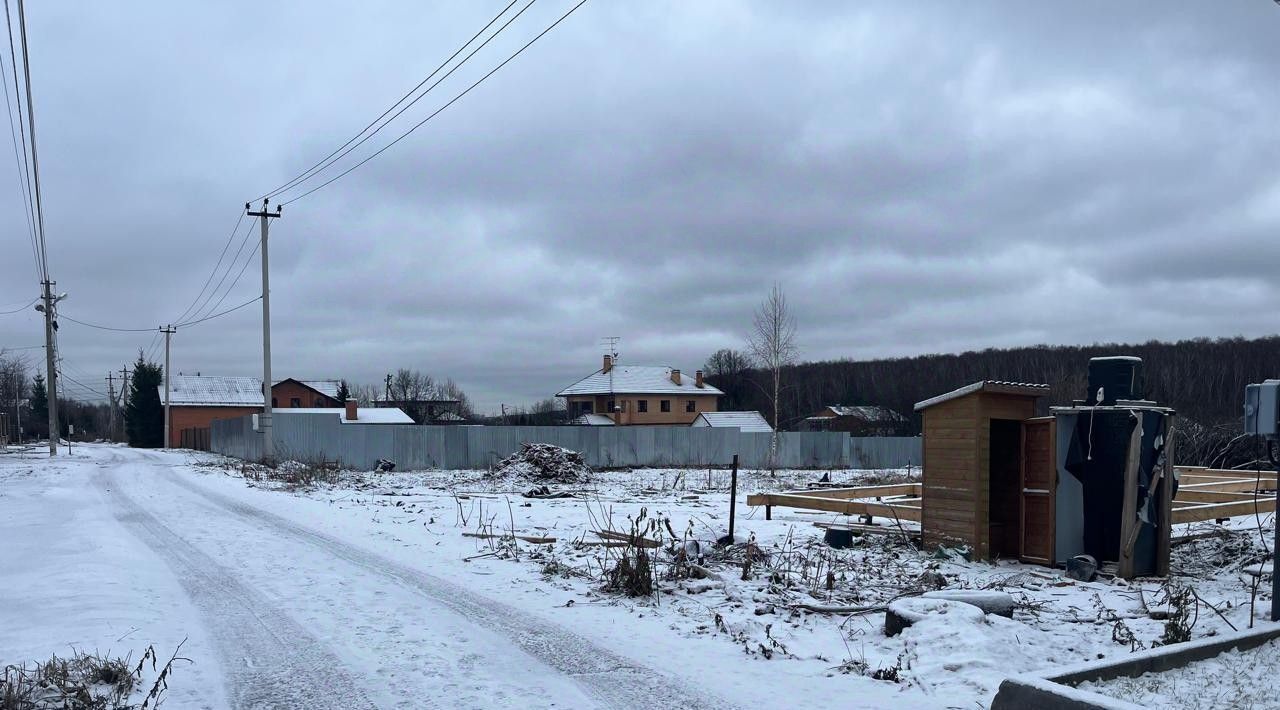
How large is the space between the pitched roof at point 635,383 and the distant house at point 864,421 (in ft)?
33.7

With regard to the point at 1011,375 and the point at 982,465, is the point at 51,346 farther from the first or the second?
the point at 1011,375

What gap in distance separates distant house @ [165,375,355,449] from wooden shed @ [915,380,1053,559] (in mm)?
70188

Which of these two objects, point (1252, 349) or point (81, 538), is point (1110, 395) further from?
point (1252, 349)

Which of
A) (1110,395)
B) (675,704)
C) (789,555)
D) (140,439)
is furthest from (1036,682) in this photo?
(140,439)

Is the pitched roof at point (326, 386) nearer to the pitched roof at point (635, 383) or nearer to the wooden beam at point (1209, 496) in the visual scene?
the pitched roof at point (635, 383)

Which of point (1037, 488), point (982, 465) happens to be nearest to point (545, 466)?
point (982, 465)

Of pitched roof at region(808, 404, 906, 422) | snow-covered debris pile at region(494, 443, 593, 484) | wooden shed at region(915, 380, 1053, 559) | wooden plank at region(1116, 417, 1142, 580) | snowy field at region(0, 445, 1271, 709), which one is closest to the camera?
snowy field at region(0, 445, 1271, 709)

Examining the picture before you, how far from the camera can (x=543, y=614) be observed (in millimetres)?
8461

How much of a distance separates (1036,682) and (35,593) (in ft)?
28.3

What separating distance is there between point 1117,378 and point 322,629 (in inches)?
363

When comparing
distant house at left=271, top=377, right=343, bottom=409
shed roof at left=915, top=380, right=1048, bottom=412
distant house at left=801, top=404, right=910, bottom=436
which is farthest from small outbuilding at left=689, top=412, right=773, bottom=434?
shed roof at left=915, top=380, right=1048, bottom=412

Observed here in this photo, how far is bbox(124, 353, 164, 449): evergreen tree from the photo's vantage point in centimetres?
7281

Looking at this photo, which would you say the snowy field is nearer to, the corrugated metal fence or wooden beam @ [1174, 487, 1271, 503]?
wooden beam @ [1174, 487, 1271, 503]

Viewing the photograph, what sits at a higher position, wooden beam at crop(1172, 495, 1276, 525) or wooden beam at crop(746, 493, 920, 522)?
wooden beam at crop(1172, 495, 1276, 525)
